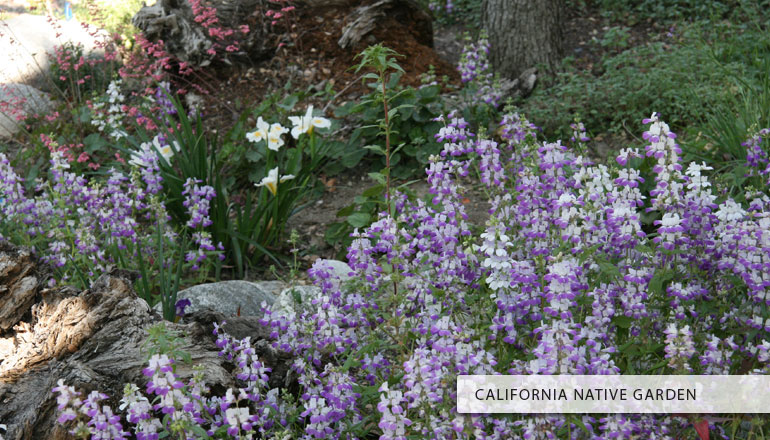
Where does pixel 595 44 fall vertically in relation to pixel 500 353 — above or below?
above

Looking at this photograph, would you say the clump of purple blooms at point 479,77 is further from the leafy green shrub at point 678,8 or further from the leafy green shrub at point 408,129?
the leafy green shrub at point 678,8

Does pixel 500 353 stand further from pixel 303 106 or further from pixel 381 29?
pixel 381 29

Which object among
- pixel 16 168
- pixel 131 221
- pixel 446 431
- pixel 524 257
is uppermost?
pixel 16 168

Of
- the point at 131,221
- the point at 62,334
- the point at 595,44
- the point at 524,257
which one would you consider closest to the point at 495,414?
the point at 524,257

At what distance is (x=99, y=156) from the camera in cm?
613

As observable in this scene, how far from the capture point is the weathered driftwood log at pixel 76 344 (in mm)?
2451

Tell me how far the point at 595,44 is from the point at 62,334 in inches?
241

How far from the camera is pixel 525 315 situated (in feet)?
7.84

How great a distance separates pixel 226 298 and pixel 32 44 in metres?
6.50

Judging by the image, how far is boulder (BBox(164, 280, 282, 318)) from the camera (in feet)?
12.0

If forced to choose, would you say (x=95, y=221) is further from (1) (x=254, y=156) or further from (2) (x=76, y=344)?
(1) (x=254, y=156)

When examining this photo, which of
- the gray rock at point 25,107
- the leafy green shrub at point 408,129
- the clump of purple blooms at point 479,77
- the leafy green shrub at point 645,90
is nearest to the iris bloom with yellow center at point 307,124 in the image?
Answer: the leafy green shrub at point 408,129

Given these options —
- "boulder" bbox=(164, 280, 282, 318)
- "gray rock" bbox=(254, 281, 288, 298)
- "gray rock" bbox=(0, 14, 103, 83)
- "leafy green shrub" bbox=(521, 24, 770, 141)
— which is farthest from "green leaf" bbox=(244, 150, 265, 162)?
"gray rock" bbox=(0, 14, 103, 83)

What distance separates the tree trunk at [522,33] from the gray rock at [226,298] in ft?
11.5
